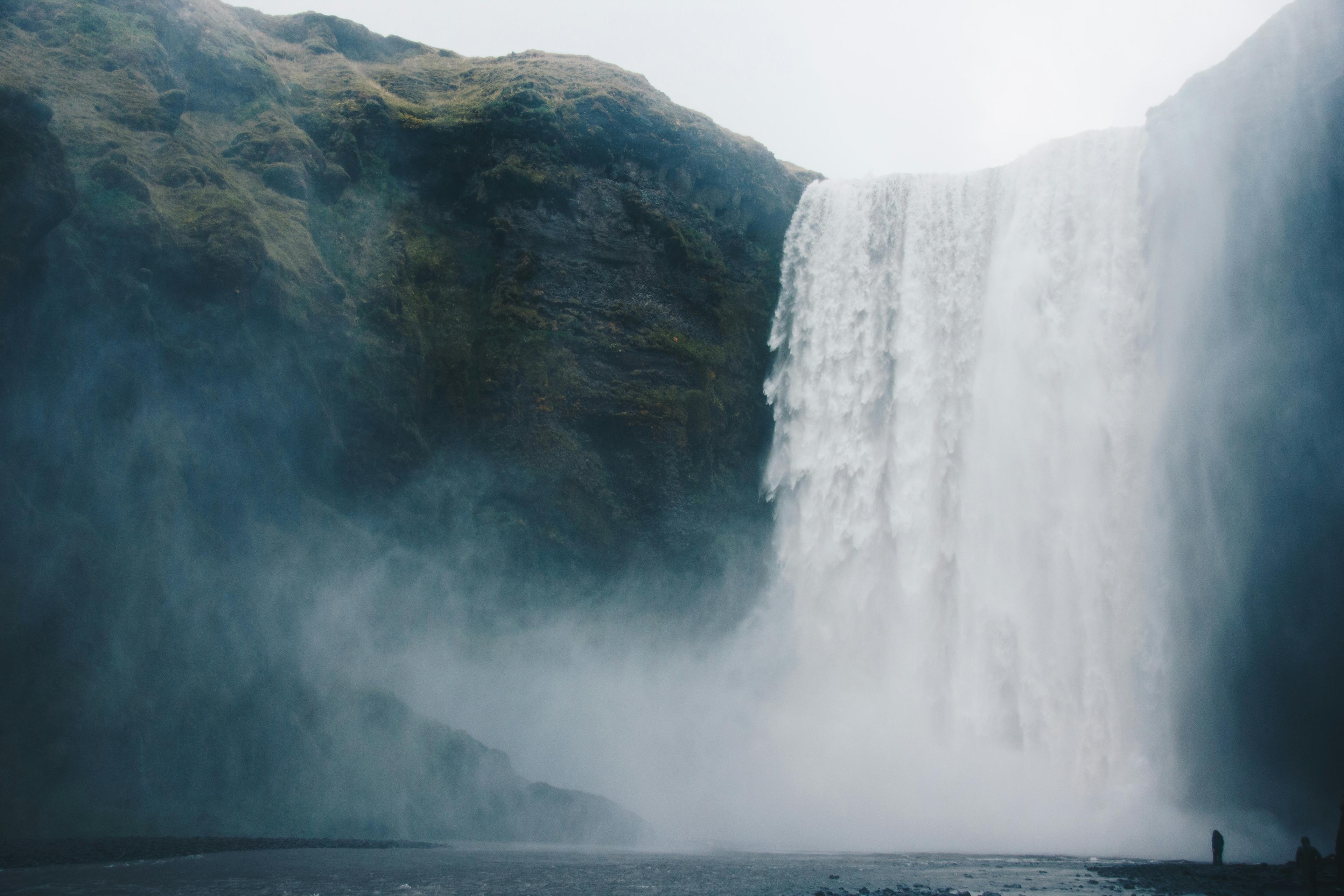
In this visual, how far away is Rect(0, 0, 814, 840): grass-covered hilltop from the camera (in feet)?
55.7

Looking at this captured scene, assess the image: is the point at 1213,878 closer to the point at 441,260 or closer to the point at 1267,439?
the point at 1267,439

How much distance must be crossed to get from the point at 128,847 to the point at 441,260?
2164cm

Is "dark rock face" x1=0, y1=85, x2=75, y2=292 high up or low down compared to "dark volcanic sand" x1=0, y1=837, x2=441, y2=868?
up

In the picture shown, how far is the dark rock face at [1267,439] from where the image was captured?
2277 cm

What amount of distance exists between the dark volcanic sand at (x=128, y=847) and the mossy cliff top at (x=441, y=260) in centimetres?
847

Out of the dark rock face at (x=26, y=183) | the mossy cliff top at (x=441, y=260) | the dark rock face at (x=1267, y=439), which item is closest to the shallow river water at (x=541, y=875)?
the dark rock face at (x=1267, y=439)

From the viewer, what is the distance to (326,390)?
82.5ft

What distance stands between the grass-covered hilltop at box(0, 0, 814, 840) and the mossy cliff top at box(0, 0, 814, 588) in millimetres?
130

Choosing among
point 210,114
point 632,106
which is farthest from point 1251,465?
point 210,114

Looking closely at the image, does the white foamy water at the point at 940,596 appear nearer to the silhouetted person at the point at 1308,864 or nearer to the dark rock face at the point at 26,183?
the silhouetted person at the point at 1308,864

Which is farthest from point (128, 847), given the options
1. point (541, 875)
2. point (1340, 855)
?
point (1340, 855)

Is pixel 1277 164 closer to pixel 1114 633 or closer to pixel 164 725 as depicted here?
pixel 1114 633

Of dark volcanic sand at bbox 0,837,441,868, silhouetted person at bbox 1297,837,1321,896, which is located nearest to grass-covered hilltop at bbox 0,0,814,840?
dark volcanic sand at bbox 0,837,441,868

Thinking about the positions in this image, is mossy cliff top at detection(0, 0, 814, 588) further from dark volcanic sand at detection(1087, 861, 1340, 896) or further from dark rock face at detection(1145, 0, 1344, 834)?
dark volcanic sand at detection(1087, 861, 1340, 896)
